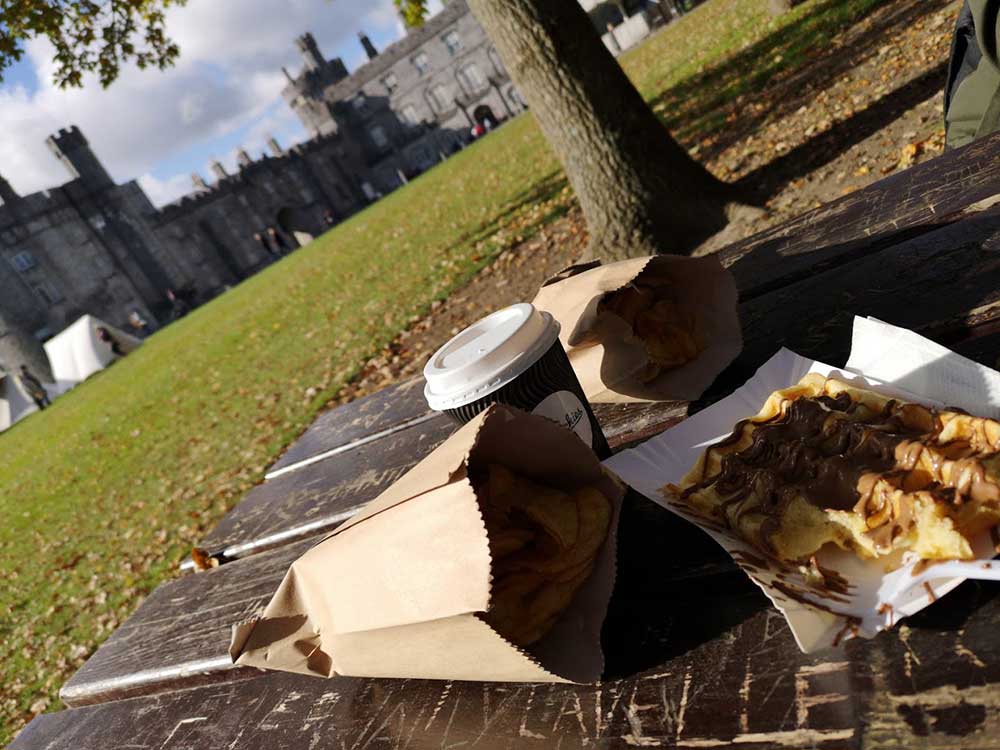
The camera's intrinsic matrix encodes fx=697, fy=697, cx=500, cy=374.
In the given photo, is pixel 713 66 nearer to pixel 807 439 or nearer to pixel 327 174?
pixel 807 439

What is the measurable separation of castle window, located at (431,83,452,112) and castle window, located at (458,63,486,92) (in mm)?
1587

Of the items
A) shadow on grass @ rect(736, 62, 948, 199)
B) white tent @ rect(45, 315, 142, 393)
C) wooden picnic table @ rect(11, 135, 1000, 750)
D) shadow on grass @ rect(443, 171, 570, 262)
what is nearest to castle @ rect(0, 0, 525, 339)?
white tent @ rect(45, 315, 142, 393)

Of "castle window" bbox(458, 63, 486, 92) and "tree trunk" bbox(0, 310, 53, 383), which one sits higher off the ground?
"castle window" bbox(458, 63, 486, 92)

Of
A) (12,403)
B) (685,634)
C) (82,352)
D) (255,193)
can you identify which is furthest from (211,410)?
(255,193)

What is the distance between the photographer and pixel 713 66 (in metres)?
13.3

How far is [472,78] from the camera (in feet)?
172

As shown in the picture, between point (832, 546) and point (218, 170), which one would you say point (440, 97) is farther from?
point (832, 546)

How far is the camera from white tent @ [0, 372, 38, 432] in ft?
80.8

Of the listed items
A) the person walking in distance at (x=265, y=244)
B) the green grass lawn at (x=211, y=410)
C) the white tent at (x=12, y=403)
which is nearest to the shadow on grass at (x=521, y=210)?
the green grass lawn at (x=211, y=410)

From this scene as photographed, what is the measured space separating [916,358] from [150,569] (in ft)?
20.2

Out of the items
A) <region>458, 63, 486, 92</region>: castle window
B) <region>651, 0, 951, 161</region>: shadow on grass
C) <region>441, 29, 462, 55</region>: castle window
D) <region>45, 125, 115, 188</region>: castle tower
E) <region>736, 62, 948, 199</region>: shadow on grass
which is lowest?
<region>736, 62, 948, 199</region>: shadow on grass

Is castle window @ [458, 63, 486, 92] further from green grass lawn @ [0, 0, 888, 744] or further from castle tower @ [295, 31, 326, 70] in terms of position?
green grass lawn @ [0, 0, 888, 744]

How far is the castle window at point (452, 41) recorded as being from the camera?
5081 centimetres

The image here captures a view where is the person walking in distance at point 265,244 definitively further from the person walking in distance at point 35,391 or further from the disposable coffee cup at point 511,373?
the disposable coffee cup at point 511,373
